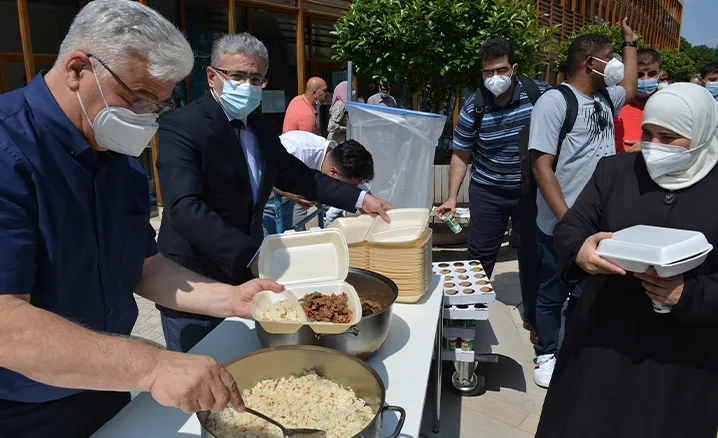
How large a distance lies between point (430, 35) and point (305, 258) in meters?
3.95

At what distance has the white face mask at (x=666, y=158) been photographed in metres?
1.67

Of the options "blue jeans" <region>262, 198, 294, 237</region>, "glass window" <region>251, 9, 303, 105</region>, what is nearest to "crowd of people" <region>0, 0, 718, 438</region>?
"blue jeans" <region>262, 198, 294, 237</region>

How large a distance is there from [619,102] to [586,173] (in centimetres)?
69

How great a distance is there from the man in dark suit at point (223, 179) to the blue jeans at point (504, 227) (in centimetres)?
146

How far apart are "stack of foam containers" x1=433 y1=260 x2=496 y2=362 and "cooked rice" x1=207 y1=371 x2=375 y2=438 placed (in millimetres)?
1387

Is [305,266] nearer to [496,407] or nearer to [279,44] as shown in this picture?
[496,407]

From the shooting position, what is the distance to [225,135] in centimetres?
215

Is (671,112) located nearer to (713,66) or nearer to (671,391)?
(671,391)

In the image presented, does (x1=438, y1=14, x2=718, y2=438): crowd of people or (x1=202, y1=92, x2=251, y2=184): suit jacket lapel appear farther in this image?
(x1=202, y1=92, x2=251, y2=184): suit jacket lapel

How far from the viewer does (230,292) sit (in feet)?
5.39

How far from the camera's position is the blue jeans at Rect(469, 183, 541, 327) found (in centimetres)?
367

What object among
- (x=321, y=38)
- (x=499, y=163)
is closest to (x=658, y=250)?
(x=499, y=163)

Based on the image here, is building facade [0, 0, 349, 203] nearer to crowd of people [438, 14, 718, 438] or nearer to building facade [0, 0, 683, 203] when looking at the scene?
building facade [0, 0, 683, 203]

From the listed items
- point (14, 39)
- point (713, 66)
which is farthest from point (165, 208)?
point (713, 66)
